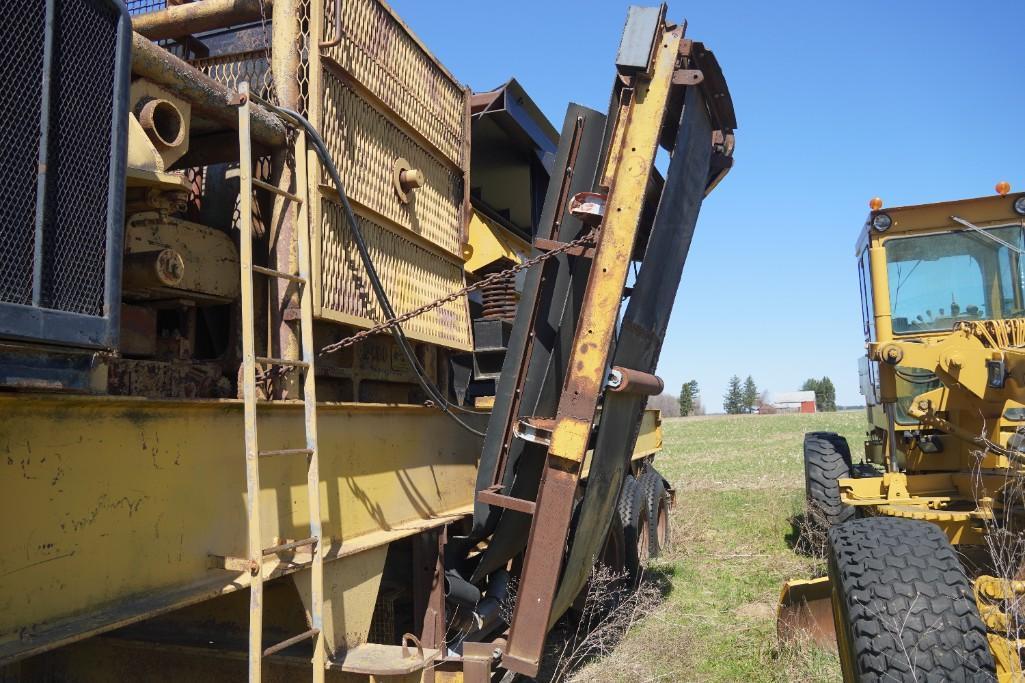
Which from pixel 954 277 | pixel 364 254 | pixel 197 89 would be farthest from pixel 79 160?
pixel 954 277

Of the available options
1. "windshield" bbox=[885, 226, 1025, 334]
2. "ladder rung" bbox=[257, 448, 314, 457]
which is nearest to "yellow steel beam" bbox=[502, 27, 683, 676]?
"ladder rung" bbox=[257, 448, 314, 457]

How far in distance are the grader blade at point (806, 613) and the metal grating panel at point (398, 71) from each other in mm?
3531

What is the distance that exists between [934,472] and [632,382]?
3.76 m

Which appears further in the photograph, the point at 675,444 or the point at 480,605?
the point at 675,444

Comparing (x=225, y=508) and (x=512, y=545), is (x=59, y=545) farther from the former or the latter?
(x=512, y=545)

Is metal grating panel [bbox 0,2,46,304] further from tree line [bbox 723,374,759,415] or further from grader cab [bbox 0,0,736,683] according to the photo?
tree line [bbox 723,374,759,415]

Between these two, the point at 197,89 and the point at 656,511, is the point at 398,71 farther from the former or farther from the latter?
the point at 656,511

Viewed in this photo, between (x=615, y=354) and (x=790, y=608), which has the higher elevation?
(x=615, y=354)

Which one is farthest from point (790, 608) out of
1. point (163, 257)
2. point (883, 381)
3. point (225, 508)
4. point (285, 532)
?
point (163, 257)

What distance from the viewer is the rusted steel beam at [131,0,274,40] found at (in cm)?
404

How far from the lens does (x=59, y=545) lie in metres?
2.40

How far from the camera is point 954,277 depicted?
6.55 meters

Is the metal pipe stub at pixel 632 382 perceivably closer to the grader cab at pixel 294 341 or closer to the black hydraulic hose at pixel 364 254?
the grader cab at pixel 294 341

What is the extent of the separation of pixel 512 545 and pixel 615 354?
1.24 metres
